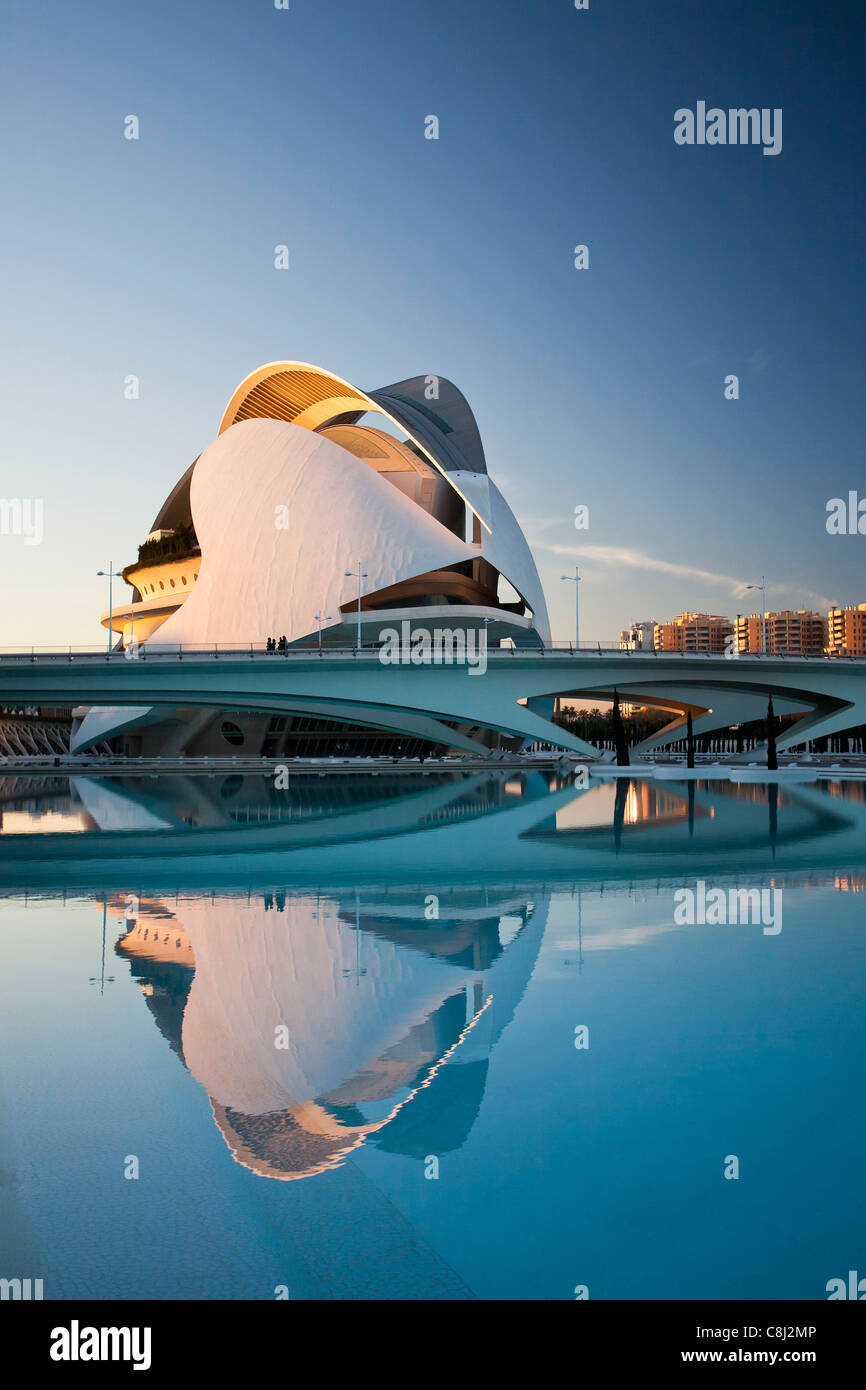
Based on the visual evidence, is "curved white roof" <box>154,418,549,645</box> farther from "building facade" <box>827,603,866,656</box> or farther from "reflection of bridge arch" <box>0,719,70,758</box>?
"building facade" <box>827,603,866,656</box>

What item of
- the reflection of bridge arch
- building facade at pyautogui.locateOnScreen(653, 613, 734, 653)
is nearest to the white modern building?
the reflection of bridge arch

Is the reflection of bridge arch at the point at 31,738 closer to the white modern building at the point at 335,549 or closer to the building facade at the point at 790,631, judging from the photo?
the white modern building at the point at 335,549

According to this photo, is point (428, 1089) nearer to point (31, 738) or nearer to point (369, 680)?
point (369, 680)

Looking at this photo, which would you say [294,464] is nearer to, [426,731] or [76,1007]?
[426,731]

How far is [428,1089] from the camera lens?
479 centimetres

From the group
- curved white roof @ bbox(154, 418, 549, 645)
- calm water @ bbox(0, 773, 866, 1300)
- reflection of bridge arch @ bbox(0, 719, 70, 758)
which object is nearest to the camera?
calm water @ bbox(0, 773, 866, 1300)

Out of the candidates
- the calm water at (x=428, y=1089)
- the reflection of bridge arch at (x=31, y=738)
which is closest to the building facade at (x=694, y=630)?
the reflection of bridge arch at (x=31, y=738)

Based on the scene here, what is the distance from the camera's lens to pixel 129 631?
56.6 metres

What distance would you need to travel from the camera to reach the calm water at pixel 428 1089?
3.29 m

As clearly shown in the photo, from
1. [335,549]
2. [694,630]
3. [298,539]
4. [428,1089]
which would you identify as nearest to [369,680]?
[335,549]

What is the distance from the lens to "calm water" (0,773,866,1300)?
3287 millimetres
